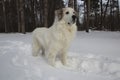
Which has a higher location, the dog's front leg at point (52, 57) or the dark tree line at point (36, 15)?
the dark tree line at point (36, 15)

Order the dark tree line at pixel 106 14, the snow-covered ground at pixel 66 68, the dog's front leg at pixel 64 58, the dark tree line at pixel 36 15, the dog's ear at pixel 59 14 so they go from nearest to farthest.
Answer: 1. the snow-covered ground at pixel 66 68
2. the dog's ear at pixel 59 14
3. the dog's front leg at pixel 64 58
4. the dark tree line at pixel 36 15
5. the dark tree line at pixel 106 14

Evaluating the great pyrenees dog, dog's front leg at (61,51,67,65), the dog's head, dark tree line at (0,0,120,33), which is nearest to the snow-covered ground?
dog's front leg at (61,51,67,65)

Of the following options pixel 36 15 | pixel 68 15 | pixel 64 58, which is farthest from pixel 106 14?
pixel 68 15

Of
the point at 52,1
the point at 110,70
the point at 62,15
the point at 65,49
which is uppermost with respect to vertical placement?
the point at 52,1

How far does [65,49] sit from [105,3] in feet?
88.9

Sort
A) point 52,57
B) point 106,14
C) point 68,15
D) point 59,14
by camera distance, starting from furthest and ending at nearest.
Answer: point 106,14 → point 52,57 → point 59,14 → point 68,15

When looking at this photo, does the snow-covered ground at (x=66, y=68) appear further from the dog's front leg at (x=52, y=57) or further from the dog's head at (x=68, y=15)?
the dog's head at (x=68, y=15)

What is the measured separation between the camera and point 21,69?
4.74 metres

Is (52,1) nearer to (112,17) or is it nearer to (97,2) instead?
(97,2)

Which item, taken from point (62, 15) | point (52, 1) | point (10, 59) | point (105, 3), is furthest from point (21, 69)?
point (105, 3)

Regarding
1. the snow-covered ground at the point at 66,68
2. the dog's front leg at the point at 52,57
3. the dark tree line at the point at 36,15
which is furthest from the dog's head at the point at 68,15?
the dark tree line at the point at 36,15

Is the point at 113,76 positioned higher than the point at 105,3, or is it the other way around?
the point at 105,3

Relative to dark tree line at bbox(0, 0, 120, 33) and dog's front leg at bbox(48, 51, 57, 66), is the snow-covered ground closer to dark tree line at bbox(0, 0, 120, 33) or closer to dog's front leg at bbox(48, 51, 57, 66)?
dog's front leg at bbox(48, 51, 57, 66)

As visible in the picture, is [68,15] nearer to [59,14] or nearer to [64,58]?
[59,14]
